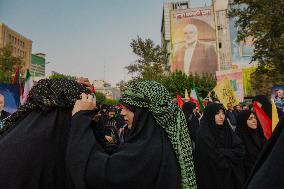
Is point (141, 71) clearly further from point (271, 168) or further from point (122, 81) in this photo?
point (271, 168)

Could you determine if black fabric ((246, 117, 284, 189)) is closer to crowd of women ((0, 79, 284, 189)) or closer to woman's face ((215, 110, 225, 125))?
crowd of women ((0, 79, 284, 189))

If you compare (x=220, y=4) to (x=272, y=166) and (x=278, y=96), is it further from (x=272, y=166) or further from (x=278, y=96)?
(x=272, y=166)

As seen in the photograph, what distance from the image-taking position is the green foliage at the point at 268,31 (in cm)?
1229

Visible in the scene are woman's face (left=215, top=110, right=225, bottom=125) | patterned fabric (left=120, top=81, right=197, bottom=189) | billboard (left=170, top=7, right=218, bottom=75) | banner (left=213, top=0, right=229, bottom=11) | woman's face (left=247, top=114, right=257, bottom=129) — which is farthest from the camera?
banner (left=213, top=0, right=229, bottom=11)

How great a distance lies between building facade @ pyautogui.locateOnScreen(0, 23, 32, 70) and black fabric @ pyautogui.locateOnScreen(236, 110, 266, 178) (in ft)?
221

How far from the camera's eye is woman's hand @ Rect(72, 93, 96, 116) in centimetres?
175

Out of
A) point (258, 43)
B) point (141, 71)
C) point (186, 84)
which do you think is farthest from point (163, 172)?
point (186, 84)

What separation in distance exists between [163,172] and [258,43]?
12.5 m

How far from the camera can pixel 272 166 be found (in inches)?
37.1

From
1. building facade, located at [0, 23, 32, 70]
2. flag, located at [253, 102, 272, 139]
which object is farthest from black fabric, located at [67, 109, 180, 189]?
building facade, located at [0, 23, 32, 70]

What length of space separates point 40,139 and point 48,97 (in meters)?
0.22

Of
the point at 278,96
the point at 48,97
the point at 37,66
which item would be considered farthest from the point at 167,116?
the point at 37,66

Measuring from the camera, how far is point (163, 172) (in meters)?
1.82

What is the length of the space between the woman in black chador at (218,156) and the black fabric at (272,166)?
3170 millimetres
